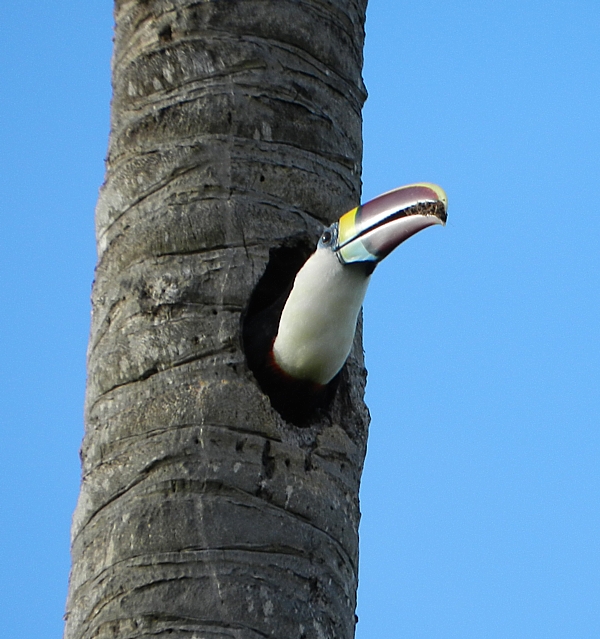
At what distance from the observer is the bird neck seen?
2.58 metres

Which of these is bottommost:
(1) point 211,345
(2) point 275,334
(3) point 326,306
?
(1) point 211,345

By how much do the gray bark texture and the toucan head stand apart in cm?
6

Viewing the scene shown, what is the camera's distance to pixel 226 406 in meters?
2.25

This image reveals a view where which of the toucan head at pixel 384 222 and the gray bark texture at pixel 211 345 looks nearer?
the gray bark texture at pixel 211 345

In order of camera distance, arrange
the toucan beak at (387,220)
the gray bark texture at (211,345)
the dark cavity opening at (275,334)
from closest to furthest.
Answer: the gray bark texture at (211,345) → the toucan beak at (387,220) → the dark cavity opening at (275,334)

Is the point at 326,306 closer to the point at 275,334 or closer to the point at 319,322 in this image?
the point at 319,322

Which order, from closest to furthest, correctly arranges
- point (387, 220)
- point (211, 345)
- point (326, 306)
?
point (211, 345), point (387, 220), point (326, 306)

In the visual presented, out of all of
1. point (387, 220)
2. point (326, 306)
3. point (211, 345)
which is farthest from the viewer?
point (326, 306)

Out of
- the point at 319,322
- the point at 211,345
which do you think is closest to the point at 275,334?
the point at 319,322

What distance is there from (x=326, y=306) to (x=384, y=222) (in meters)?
0.29

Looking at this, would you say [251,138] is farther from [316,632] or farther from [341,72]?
[316,632]

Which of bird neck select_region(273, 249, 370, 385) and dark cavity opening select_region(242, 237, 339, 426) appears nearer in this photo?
dark cavity opening select_region(242, 237, 339, 426)

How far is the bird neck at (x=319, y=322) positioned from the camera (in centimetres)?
258

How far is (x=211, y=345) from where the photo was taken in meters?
2.32
